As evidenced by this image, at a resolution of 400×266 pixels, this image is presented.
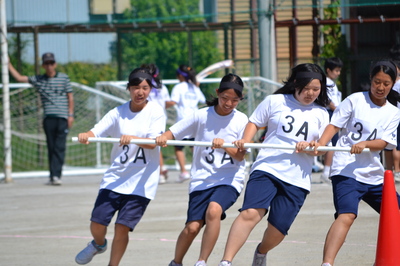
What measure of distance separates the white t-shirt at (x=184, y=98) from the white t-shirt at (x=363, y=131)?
6.13 metres

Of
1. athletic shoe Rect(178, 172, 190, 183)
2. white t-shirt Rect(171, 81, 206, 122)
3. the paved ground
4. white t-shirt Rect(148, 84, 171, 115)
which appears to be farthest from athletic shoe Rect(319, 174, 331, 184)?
white t-shirt Rect(148, 84, 171, 115)

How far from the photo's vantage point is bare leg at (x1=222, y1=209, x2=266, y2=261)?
18.7 ft

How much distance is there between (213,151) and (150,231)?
8.20 ft

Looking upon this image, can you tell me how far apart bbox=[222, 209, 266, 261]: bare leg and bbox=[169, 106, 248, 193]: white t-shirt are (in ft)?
1.20

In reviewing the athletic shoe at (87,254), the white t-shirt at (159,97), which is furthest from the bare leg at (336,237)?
the white t-shirt at (159,97)

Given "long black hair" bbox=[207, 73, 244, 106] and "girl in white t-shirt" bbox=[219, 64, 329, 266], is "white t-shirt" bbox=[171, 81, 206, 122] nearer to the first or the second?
"long black hair" bbox=[207, 73, 244, 106]

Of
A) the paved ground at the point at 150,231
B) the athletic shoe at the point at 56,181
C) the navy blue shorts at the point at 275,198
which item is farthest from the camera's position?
the athletic shoe at the point at 56,181

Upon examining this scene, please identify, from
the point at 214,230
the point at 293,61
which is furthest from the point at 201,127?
the point at 293,61

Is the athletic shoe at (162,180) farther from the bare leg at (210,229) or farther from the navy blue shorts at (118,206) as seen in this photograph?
the bare leg at (210,229)

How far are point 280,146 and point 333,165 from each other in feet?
1.77

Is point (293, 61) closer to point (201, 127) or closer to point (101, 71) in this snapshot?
point (201, 127)

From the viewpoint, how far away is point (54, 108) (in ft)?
38.9

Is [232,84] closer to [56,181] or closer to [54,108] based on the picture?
[54,108]

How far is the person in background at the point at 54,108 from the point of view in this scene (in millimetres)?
11828
